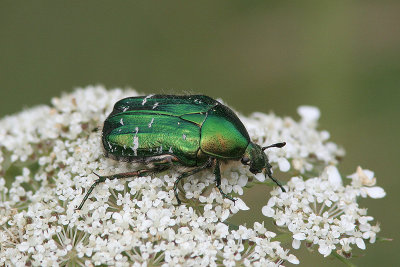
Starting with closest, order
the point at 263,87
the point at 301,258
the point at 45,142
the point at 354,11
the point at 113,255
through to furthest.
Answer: the point at 113,255 < the point at 45,142 < the point at 301,258 < the point at 354,11 < the point at 263,87

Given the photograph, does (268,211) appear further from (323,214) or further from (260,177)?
(323,214)

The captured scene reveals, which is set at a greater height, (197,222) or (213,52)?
(213,52)

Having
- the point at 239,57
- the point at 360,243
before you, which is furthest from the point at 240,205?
the point at 239,57

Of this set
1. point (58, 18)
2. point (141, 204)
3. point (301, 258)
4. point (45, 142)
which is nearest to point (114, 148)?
point (141, 204)

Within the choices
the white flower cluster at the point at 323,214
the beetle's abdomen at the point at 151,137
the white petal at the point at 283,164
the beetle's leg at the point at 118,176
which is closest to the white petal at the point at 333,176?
the white flower cluster at the point at 323,214

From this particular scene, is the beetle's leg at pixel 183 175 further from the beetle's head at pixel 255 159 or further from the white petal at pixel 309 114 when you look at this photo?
the white petal at pixel 309 114

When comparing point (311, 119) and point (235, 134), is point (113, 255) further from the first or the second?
point (311, 119)

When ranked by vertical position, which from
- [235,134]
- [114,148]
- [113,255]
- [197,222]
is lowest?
[113,255]
